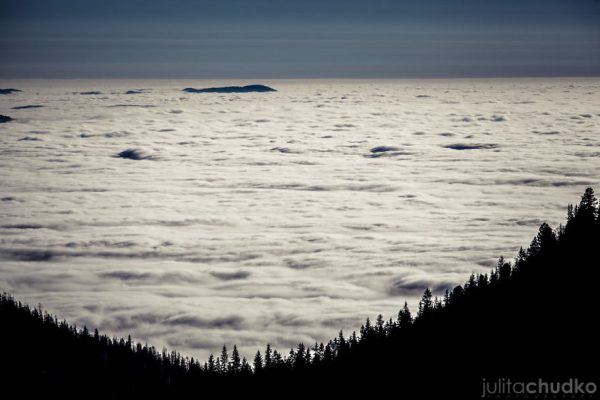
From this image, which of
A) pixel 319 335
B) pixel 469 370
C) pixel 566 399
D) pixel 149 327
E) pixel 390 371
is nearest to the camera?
pixel 566 399

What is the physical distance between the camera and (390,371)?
198 feet

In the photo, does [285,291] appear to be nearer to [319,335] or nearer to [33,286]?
[319,335]

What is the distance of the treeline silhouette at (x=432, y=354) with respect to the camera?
51.9 metres

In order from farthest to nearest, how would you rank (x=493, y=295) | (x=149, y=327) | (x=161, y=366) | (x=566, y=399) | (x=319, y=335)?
(x=149, y=327) → (x=319, y=335) → (x=161, y=366) → (x=493, y=295) → (x=566, y=399)

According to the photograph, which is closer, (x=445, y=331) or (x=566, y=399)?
(x=566, y=399)

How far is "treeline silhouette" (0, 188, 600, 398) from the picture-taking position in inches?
2042

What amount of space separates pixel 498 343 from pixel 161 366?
60.1 m

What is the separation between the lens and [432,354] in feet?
193

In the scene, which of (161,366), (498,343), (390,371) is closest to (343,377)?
(390,371)

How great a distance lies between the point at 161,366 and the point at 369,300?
8951 centimetres

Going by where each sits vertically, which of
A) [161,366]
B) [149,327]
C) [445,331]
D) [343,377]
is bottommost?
[149,327]

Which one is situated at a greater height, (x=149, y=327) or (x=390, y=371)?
(x=390, y=371)

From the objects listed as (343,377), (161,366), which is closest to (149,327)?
(161,366)

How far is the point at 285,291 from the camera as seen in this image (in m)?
188
